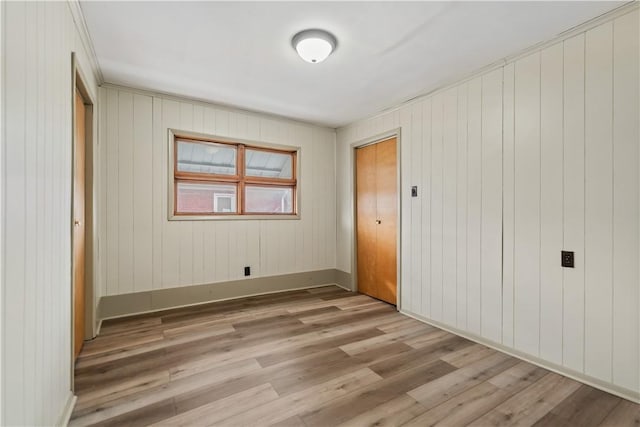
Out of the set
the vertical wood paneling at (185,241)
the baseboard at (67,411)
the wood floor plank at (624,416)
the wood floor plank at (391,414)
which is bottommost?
the wood floor plank at (624,416)

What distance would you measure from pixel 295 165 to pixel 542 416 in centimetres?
380

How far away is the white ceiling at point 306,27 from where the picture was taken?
196cm

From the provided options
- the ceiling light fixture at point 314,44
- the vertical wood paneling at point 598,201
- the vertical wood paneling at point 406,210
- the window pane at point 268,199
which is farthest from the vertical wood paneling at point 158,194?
the vertical wood paneling at point 598,201

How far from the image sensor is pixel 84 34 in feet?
7.25

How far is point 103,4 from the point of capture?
1931 mm

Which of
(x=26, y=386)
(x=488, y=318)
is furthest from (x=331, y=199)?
(x=26, y=386)

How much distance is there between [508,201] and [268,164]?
3.09 m

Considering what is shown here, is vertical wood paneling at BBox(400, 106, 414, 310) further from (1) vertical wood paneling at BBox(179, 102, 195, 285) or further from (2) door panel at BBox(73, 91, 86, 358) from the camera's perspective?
(2) door panel at BBox(73, 91, 86, 358)

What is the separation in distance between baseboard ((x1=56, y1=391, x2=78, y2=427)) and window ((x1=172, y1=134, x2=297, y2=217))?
213cm

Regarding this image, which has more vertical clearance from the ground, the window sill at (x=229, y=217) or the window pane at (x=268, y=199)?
the window pane at (x=268, y=199)

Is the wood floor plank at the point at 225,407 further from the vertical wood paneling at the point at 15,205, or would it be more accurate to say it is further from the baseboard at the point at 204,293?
the baseboard at the point at 204,293

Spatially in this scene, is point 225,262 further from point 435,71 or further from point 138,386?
point 435,71

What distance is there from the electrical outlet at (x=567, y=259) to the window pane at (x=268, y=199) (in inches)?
130

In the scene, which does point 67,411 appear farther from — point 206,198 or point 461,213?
point 461,213
